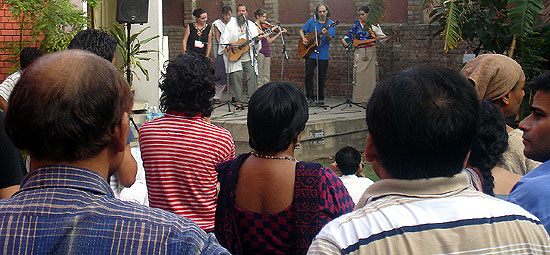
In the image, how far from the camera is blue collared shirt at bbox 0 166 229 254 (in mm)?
1382

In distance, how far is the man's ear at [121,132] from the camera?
1498 mm

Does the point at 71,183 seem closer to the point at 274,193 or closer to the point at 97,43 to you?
the point at 274,193

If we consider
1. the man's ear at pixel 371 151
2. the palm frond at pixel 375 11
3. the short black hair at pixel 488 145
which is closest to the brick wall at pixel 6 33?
the palm frond at pixel 375 11

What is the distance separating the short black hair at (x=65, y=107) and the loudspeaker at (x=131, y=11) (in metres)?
7.74

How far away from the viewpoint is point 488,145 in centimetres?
259

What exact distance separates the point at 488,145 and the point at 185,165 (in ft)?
4.80

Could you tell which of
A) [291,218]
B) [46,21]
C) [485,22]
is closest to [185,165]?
[291,218]

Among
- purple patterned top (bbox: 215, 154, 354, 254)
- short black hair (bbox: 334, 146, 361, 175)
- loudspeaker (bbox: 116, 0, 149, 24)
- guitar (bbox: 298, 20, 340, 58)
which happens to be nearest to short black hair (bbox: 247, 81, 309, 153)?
purple patterned top (bbox: 215, 154, 354, 254)

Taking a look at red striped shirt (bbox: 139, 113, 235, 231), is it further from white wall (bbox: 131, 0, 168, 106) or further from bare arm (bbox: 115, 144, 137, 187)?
white wall (bbox: 131, 0, 168, 106)

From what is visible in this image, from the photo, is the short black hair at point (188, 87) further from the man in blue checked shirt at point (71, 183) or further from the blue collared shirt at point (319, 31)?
the blue collared shirt at point (319, 31)

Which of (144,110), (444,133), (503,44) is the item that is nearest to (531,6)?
(503,44)

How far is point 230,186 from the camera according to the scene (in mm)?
2609

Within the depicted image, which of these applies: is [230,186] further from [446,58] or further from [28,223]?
[446,58]

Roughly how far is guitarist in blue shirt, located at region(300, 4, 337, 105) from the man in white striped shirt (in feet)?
33.3
